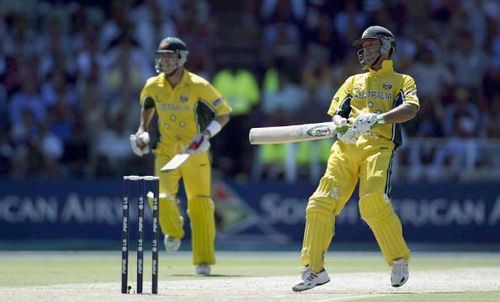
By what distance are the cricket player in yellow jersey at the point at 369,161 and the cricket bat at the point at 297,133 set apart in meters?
0.09

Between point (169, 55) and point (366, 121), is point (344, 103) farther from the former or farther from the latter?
point (169, 55)

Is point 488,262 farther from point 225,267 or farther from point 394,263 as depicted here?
point 394,263

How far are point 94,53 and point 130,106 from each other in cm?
135

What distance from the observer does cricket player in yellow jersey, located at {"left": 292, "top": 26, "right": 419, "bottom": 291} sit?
9453 mm

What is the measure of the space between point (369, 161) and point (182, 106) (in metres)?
3.01

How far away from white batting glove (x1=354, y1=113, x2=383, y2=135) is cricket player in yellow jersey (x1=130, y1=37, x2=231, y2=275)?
2.68 metres

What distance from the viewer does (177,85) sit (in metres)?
12.1

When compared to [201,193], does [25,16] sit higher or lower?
higher

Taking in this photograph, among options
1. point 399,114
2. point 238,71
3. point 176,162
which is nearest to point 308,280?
point 399,114

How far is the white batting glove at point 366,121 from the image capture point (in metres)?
9.40

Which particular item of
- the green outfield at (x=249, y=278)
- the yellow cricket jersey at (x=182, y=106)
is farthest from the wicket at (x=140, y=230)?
the yellow cricket jersey at (x=182, y=106)

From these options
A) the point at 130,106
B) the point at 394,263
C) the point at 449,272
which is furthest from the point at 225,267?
the point at 130,106

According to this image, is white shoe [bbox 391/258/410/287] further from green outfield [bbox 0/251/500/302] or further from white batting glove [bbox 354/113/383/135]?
→ white batting glove [bbox 354/113/383/135]

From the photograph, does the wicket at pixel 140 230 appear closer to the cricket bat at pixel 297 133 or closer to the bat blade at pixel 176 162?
the cricket bat at pixel 297 133
